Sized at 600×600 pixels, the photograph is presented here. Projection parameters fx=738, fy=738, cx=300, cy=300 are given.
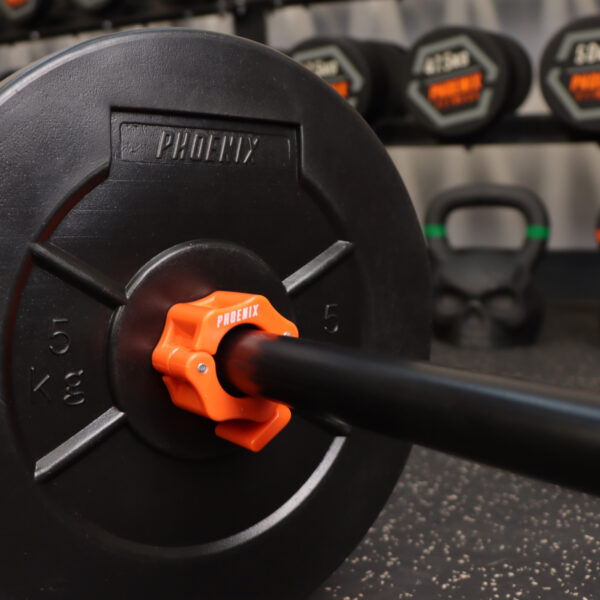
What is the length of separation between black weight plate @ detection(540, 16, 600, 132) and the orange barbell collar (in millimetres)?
1146

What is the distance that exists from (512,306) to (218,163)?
41.2 inches

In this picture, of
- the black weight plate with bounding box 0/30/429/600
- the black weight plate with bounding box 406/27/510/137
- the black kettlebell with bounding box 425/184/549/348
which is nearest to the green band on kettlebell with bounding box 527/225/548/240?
the black kettlebell with bounding box 425/184/549/348

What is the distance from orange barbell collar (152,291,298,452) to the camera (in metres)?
0.40

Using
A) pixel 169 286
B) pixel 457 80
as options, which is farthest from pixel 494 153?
pixel 169 286

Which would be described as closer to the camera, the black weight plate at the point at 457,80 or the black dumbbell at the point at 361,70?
the black weight plate at the point at 457,80

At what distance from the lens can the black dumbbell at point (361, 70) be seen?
158 centimetres

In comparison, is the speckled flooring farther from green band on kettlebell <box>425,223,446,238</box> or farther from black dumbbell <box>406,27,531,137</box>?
black dumbbell <box>406,27,531,137</box>

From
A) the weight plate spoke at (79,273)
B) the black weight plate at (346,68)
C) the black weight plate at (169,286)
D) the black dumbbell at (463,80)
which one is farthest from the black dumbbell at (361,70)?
the weight plate spoke at (79,273)

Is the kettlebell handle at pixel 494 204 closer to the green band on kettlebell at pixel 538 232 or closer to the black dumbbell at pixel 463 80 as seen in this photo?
the green band on kettlebell at pixel 538 232

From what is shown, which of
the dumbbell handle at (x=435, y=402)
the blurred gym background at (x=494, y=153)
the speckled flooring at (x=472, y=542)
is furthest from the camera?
the blurred gym background at (x=494, y=153)

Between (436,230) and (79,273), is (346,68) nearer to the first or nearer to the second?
(436,230)

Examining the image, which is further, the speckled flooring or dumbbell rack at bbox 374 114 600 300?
dumbbell rack at bbox 374 114 600 300

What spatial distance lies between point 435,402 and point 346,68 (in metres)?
1.38

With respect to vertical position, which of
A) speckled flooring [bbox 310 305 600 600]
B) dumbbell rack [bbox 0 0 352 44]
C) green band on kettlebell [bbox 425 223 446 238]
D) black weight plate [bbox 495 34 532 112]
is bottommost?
green band on kettlebell [bbox 425 223 446 238]
